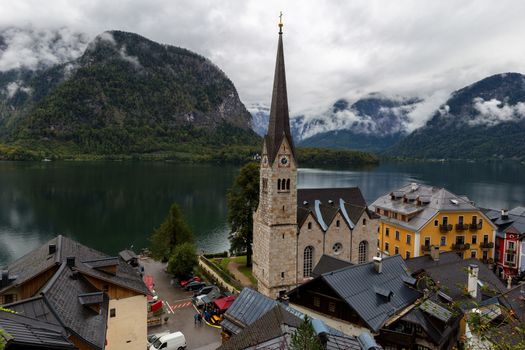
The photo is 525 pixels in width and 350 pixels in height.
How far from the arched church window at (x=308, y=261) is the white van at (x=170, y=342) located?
15387 millimetres

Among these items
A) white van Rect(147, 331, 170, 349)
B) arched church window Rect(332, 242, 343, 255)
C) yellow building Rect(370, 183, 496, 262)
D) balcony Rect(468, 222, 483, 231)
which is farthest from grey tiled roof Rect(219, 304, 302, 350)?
balcony Rect(468, 222, 483, 231)

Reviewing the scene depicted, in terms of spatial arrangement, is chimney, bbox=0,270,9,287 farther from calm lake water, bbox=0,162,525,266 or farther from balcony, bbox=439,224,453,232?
calm lake water, bbox=0,162,525,266

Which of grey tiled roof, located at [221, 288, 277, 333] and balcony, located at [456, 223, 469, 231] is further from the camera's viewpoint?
balcony, located at [456, 223, 469, 231]

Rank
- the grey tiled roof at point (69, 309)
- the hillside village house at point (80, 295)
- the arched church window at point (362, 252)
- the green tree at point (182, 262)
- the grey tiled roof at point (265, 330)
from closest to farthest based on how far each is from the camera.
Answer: the grey tiled roof at point (69, 309)
the hillside village house at point (80, 295)
the grey tiled roof at point (265, 330)
the green tree at point (182, 262)
the arched church window at point (362, 252)

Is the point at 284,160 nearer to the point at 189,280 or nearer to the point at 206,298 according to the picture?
the point at 206,298

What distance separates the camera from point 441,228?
44.0 metres

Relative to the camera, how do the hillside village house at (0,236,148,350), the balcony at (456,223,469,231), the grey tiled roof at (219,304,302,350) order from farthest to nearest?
the balcony at (456,223,469,231)
the grey tiled roof at (219,304,302,350)
the hillside village house at (0,236,148,350)

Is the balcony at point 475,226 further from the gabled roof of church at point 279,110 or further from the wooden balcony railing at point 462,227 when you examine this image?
the gabled roof of church at point 279,110

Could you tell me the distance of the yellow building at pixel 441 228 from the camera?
44031 millimetres

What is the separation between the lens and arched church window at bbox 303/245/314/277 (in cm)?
3867

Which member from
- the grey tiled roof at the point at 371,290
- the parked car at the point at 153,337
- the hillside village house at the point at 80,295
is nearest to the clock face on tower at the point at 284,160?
the grey tiled roof at the point at 371,290

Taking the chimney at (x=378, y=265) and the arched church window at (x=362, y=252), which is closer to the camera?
the chimney at (x=378, y=265)

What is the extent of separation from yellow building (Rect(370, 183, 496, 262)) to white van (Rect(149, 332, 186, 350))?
2819 centimetres

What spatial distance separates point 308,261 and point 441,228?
16053mm
